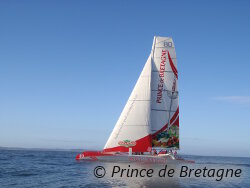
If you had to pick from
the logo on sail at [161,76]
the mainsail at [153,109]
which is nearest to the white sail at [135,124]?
the mainsail at [153,109]

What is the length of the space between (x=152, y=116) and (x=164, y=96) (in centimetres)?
304

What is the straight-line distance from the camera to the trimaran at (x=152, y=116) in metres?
34.5

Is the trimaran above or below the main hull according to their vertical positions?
above

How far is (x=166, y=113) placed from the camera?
122 feet

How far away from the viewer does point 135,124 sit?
35.0 metres

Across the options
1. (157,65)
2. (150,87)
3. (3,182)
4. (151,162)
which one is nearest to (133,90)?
(150,87)

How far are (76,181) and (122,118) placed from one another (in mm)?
14558

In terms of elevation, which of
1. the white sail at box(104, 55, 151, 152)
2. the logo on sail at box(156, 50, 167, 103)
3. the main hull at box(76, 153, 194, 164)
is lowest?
the main hull at box(76, 153, 194, 164)

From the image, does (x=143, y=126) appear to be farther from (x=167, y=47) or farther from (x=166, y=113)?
(x=167, y=47)

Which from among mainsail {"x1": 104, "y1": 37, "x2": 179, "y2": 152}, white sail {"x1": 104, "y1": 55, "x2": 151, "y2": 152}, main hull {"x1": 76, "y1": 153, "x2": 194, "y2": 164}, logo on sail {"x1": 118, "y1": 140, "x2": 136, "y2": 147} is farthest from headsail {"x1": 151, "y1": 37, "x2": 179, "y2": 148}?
Result: main hull {"x1": 76, "y1": 153, "x2": 194, "y2": 164}

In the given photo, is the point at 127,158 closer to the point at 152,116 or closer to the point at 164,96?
the point at 152,116

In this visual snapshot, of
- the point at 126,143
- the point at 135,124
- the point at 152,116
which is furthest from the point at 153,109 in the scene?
the point at 126,143

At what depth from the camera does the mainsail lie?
34719mm

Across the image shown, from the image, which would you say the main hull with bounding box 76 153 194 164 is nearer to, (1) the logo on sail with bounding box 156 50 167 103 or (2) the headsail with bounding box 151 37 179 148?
(2) the headsail with bounding box 151 37 179 148
